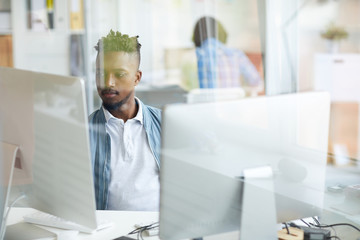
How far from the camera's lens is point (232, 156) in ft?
4.37

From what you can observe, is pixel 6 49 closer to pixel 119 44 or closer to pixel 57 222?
pixel 119 44

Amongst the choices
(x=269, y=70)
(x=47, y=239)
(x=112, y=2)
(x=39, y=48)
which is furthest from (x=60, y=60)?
(x=47, y=239)

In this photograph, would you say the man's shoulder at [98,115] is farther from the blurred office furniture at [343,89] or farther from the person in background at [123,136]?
the blurred office furniture at [343,89]

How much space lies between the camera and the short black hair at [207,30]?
13.5 feet

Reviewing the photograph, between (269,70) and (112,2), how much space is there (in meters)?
1.45

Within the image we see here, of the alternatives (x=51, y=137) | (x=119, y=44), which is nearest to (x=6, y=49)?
(x=119, y=44)

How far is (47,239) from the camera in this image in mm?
1587

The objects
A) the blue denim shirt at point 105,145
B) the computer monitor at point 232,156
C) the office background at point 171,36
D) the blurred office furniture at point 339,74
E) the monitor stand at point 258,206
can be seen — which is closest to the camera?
the computer monitor at point 232,156

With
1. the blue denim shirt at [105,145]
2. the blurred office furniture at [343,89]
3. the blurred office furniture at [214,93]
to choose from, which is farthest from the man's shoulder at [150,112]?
the blurred office furniture at [343,89]

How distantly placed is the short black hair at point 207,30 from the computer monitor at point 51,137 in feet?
8.96

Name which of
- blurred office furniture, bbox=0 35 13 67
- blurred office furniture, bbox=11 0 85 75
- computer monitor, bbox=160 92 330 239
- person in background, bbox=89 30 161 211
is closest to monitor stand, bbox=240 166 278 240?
computer monitor, bbox=160 92 330 239

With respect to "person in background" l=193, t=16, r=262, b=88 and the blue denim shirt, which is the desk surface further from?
"person in background" l=193, t=16, r=262, b=88

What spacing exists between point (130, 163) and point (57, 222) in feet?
1.35

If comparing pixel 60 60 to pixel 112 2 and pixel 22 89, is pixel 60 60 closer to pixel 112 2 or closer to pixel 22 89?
pixel 112 2
